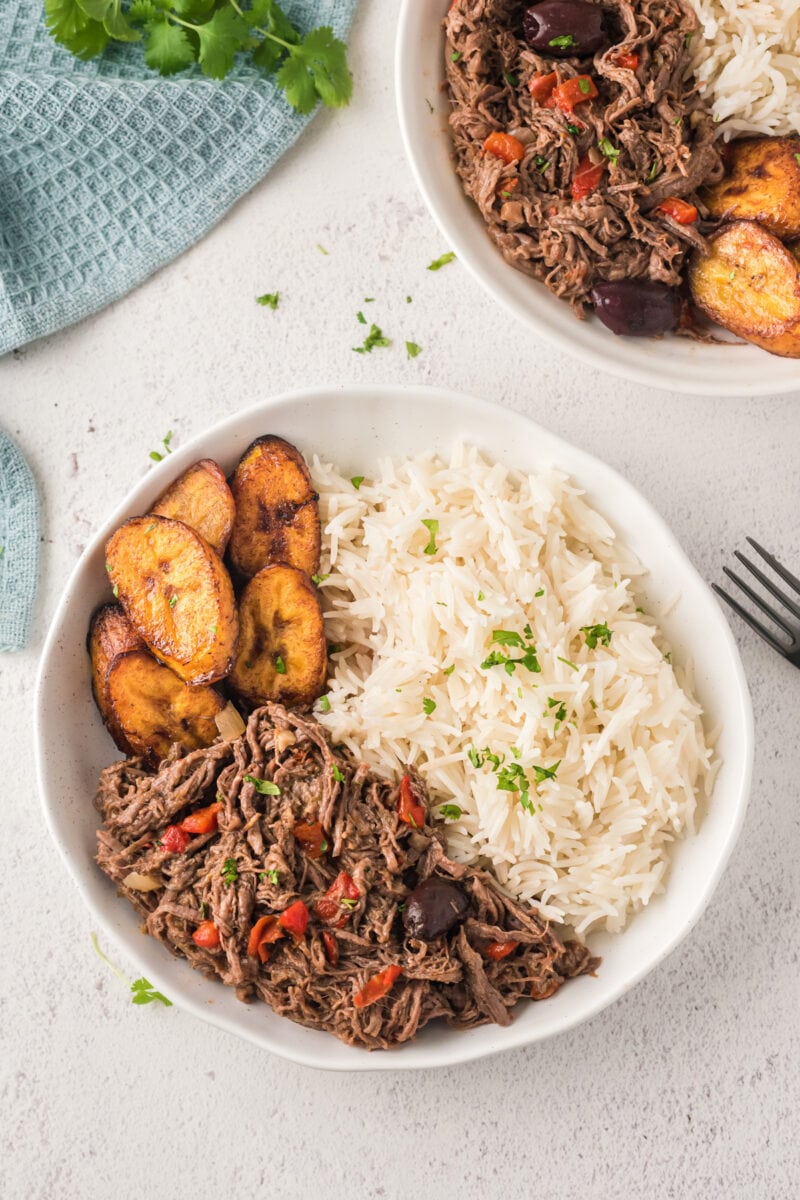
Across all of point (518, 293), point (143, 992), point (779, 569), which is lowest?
point (143, 992)

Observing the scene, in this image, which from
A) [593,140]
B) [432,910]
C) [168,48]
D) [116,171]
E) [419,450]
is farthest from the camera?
[116,171]

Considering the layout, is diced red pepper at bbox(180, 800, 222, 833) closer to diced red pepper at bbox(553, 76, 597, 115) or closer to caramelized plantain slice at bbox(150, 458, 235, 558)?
caramelized plantain slice at bbox(150, 458, 235, 558)

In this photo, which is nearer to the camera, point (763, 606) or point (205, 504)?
point (205, 504)

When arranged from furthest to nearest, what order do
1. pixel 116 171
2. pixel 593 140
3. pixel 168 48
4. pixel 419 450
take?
pixel 116 171
pixel 168 48
pixel 419 450
pixel 593 140

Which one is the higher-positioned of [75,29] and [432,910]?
[75,29]

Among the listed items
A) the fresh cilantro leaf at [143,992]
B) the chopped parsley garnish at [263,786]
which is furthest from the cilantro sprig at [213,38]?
the fresh cilantro leaf at [143,992]

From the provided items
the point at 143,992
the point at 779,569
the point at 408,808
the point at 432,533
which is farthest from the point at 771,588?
the point at 143,992

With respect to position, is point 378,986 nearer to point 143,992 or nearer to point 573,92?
point 143,992
